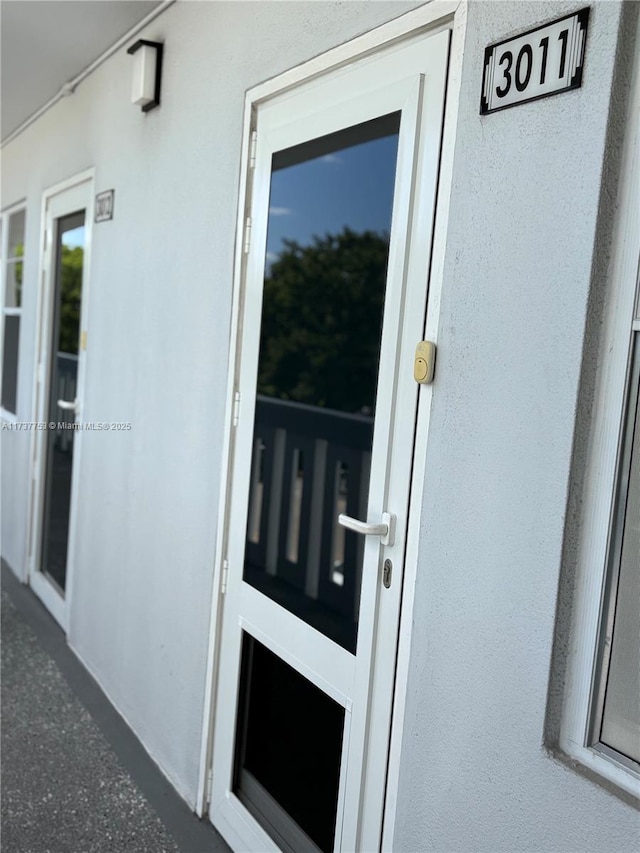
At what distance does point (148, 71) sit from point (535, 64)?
2010 mm

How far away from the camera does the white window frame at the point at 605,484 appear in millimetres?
1307

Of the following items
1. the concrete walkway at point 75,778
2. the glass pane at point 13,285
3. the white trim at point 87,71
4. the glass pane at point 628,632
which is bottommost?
the concrete walkway at point 75,778

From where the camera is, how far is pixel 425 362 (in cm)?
165

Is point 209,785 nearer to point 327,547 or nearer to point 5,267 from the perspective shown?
point 327,547

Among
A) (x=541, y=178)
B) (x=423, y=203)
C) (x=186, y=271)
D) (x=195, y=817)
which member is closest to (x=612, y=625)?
(x=541, y=178)

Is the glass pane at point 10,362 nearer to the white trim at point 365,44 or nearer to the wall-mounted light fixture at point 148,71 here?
the wall-mounted light fixture at point 148,71

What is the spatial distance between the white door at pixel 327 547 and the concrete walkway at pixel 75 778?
7.8 inches

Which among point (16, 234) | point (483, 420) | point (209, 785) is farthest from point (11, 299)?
point (483, 420)

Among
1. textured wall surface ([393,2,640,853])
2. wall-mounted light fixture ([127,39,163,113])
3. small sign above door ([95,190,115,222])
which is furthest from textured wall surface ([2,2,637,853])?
small sign above door ([95,190,115,222])

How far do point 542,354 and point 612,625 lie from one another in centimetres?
46

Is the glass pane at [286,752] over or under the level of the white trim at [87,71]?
under

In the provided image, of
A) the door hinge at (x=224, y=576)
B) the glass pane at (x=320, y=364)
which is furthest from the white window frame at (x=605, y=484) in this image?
the door hinge at (x=224, y=576)

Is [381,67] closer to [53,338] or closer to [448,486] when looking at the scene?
[448,486]

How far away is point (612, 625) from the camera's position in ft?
4.47
